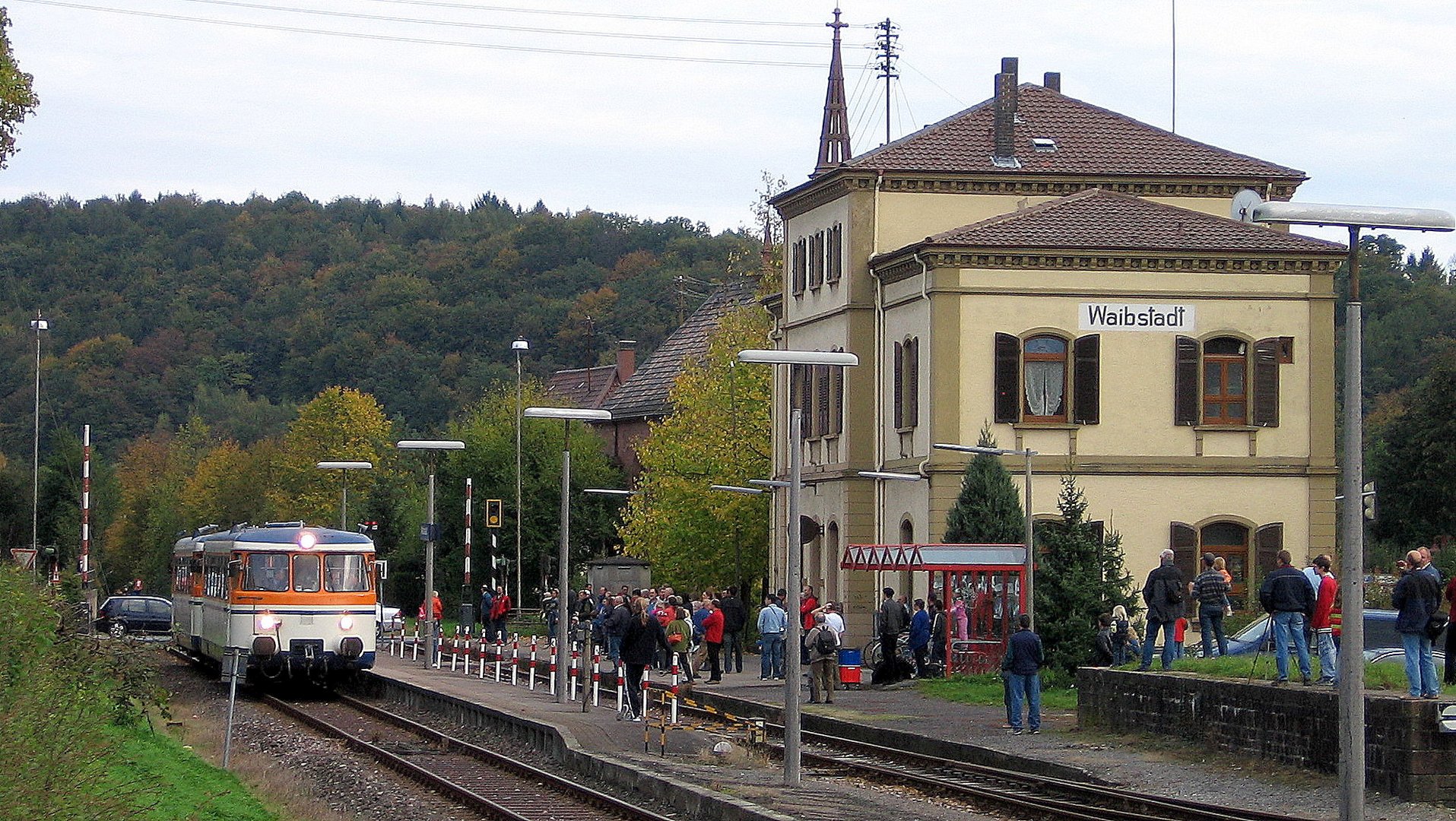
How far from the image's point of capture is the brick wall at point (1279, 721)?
19.6 metres

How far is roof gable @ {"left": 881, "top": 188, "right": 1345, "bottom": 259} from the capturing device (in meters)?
42.7

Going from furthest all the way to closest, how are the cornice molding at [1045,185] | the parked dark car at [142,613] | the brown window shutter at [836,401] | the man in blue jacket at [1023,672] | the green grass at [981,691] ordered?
the parked dark car at [142,613]
the brown window shutter at [836,401]
the cornice molding at [1045,185]
the green grass at [981,691]
the man in blue jacket at [1023,672]

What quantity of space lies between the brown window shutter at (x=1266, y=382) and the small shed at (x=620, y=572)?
90.1 ft

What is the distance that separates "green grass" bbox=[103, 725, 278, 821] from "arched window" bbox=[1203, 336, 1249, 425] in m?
25.0

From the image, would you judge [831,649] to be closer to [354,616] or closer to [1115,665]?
[1115,665]

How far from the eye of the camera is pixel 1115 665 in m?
31.2

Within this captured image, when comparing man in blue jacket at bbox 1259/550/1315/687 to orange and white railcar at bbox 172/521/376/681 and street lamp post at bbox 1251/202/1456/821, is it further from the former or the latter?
orange and white railcar at bbox 172/521/376/681

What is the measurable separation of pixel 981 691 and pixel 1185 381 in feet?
38.1

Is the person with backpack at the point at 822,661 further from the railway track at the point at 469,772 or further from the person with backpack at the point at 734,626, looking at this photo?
the person with backpack at the point at 734,626

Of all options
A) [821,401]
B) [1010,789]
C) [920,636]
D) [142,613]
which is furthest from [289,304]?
[1010,789]

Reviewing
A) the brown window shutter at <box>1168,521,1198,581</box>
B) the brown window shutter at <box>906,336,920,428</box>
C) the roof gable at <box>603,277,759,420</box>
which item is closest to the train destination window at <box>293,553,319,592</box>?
the brown window shutter at <box>906,336,920,428</box>

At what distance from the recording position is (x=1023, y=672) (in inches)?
1078

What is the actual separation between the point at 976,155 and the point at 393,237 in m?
114

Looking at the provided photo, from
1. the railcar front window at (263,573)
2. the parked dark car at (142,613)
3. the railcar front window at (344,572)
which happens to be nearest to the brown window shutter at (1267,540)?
the railcar front window at (344,572)
